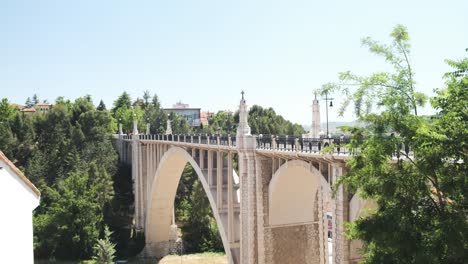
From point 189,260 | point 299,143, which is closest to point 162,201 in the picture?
point 189,260

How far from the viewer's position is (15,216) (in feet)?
24.4

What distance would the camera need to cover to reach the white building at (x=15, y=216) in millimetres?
7137

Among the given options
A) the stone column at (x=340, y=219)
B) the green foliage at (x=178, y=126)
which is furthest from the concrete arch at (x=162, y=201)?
the green foliage at (x=178, y=126)

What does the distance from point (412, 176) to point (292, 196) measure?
47.0 feet

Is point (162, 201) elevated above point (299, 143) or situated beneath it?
situated beneath

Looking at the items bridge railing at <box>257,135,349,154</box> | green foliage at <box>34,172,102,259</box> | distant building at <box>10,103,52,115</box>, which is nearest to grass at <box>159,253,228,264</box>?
green foliage at <box>34,172,102,259</box>

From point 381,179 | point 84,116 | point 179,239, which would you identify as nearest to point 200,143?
point 179,239

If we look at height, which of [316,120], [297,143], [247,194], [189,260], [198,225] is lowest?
[189,260]

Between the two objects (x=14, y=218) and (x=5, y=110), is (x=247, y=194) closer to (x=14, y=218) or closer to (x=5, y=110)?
(x=14, y=218)

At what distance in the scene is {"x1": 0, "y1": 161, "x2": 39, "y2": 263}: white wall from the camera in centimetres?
713

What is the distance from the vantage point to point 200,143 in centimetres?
3066

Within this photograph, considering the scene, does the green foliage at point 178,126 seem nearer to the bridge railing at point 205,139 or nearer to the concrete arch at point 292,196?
the bridge railing at point 205,139

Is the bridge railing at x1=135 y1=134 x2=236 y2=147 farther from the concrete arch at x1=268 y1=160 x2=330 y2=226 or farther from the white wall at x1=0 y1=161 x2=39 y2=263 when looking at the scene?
the white wall at x1=0 y1=161 x2=39 y2=263

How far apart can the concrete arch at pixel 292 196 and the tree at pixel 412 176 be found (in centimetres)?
1028
